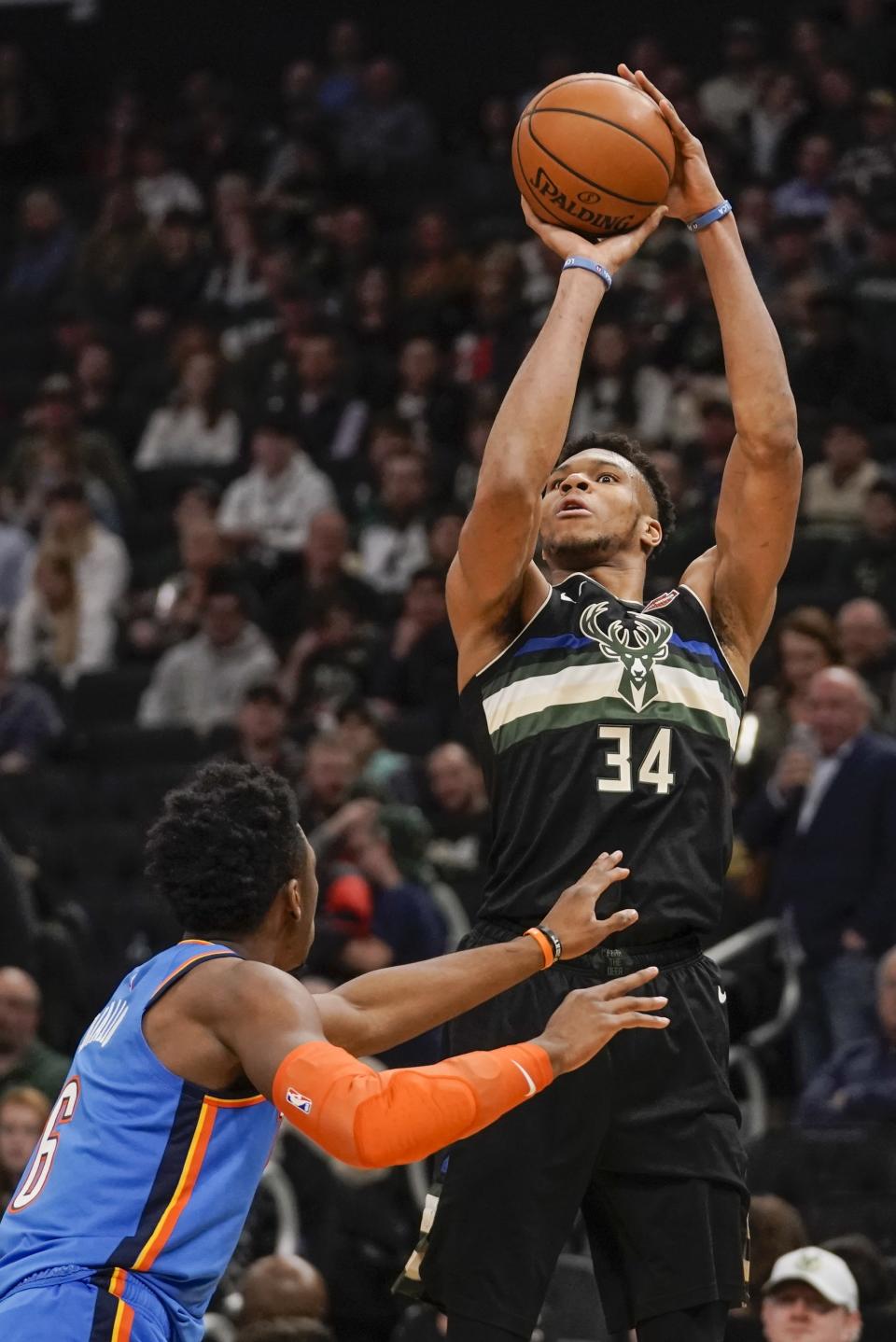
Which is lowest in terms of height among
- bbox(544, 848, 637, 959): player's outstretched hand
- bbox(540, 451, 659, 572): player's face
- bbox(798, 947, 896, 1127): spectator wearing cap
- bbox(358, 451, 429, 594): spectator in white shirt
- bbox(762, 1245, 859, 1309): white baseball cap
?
bbox(762, 1245, 859, 1309): white baseball cap

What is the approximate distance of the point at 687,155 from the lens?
15.4 feet

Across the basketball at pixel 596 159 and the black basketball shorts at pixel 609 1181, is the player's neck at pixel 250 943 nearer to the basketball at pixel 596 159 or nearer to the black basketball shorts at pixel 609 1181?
the black basketball shorts at pixel 609 1181

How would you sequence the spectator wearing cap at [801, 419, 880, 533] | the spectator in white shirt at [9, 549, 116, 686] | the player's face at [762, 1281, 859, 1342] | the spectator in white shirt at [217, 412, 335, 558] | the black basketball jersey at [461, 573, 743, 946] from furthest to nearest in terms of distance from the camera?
1. the spectator in white shirt at [217, 412, 335, 558]
2. the spectator in white shirt at [9, 549, 116, 686]
3. the spectator wearing cap at [801, 419, 880, 533]
4. the player's face at [762, 1281, 859, 1342]
5. the black basketball jersey at [461, 573, 743, 946]

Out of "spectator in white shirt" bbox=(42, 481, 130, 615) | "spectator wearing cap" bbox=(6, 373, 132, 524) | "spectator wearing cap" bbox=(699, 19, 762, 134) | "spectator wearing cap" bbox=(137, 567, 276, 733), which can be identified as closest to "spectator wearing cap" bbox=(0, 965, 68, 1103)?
"spectator wearing cap" bbox=(137, 567, 276, 733)

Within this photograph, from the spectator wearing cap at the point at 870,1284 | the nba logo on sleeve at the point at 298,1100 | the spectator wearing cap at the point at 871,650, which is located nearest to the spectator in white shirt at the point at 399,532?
the spectator wearing cap at the point at 871,650

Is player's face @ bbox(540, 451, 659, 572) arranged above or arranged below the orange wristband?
above

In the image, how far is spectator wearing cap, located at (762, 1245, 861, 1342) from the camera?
592cm

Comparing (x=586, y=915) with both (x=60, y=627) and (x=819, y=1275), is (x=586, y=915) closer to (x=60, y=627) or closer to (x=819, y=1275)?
(x=819, y=1275)

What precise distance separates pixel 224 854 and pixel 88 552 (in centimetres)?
917

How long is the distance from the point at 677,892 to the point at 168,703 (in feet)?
26.2

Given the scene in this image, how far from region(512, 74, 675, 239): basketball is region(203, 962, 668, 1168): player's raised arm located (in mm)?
1768

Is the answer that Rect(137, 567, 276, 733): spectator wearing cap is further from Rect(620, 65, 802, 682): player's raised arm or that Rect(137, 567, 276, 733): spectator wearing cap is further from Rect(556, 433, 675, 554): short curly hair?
Rect(620, 65, 802, 682): player's raised arm

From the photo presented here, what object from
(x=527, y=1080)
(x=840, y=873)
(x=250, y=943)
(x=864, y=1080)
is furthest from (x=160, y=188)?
(x=527, y=1080)

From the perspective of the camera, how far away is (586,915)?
393 cm
